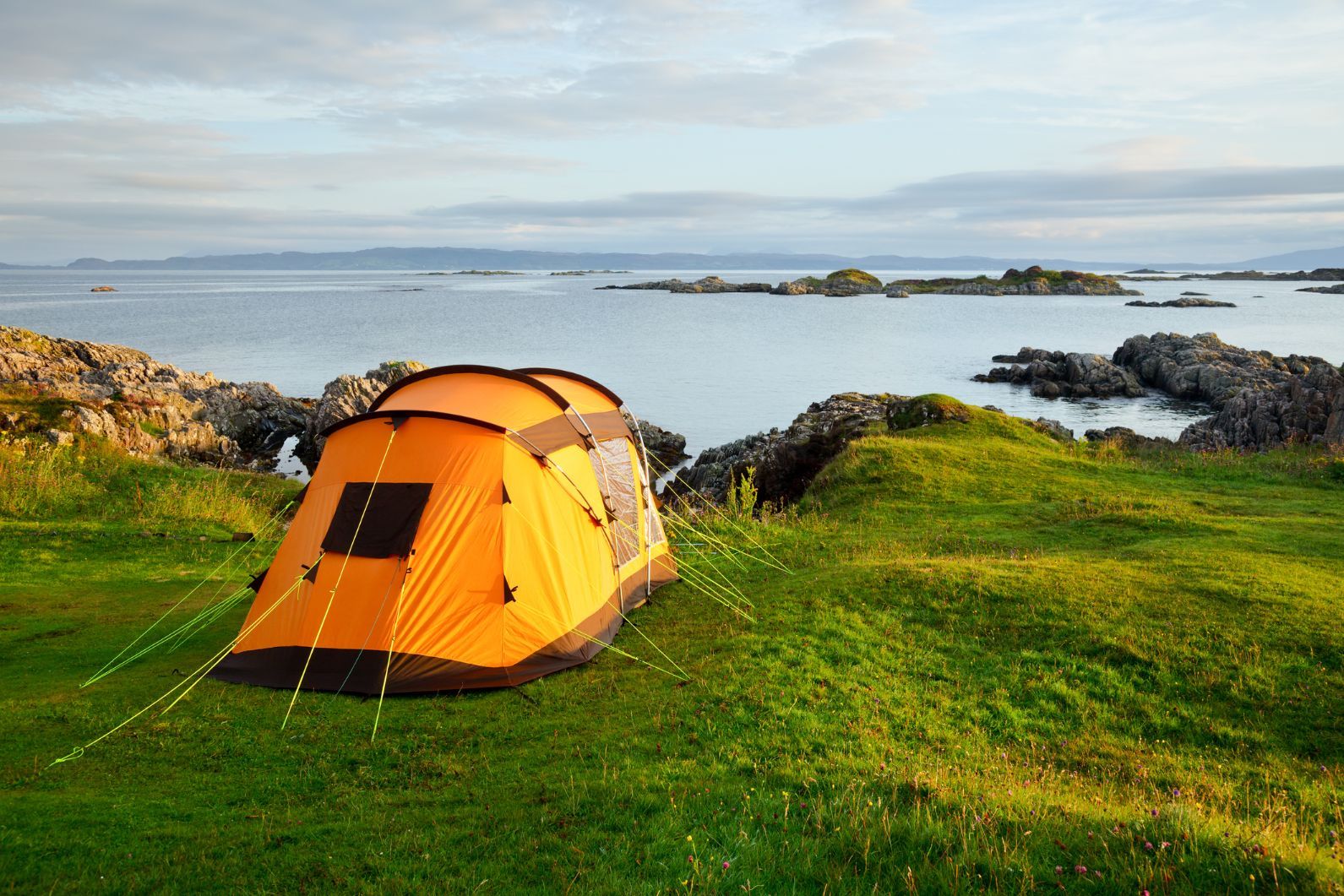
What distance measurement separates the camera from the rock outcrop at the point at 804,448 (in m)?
26.7

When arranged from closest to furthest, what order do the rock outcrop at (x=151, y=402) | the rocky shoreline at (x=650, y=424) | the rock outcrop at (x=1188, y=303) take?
1. the rocky shoreline at (x=650, y=424)
2. the rock outcrop at (x=151, y=402)
3. the rock outcrop at (x=1188, y=303)

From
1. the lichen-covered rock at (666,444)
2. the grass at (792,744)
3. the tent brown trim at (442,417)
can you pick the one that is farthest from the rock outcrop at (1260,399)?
the tent brown trim at (442,417)

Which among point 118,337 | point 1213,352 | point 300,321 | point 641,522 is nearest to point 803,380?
point 1213,352

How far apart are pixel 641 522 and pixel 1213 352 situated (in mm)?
59648

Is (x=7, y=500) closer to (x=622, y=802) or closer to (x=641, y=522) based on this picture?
(x=641, y=522)

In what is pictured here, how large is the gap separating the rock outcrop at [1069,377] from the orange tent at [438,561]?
51184 millimetres

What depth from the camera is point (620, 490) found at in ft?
42.8

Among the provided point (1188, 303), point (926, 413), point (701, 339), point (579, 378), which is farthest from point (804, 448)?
point (1188, 303)

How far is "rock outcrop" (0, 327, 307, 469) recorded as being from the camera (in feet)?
89.1

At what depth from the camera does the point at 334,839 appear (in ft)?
20.7

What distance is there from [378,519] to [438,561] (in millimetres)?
940

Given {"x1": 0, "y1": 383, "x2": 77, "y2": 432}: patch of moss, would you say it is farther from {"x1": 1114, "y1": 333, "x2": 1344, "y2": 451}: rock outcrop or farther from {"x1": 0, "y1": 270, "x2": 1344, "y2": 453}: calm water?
{"x1": 1114, "y1": 333, "x2": 1344, "y2": 451}: rock outcrop

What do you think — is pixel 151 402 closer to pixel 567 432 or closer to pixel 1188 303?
pixel 567 432

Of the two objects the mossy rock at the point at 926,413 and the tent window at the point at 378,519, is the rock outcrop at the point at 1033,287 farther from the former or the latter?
the tent window at the point at 378,519
